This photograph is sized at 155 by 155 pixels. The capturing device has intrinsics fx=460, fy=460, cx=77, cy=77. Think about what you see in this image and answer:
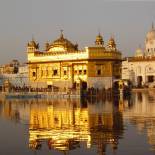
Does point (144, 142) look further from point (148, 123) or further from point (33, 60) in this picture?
point (33, 60)

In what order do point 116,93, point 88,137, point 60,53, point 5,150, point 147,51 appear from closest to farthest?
point 5,150 < point 88,137 < point 116,93 < point 60,53 < point 147,51

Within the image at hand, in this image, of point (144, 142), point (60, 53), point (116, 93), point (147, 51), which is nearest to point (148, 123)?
point (144, 142)

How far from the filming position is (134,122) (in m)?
18.0

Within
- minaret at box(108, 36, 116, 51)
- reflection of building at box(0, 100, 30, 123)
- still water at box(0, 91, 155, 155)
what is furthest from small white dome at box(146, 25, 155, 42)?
still water at box(0, 91, 155, 155)

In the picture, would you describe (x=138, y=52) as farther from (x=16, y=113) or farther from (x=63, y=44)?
(x=16, y=113)

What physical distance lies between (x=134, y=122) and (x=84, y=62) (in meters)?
27.8

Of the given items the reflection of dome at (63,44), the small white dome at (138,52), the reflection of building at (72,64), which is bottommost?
the reflection of building at (72,64)

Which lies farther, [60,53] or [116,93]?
[60,53]

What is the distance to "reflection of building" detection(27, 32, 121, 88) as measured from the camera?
45.3m

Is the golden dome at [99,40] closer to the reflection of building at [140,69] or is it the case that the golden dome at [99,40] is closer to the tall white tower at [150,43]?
the reflection of building at [140,69]

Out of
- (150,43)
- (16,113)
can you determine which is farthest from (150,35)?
(16,113)

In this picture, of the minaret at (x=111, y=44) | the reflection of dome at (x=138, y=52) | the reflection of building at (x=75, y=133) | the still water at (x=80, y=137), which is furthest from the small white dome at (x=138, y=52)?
the still water at (x=80, y=137)

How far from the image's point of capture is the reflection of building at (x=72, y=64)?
1784 inches

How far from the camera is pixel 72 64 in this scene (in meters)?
47.2
